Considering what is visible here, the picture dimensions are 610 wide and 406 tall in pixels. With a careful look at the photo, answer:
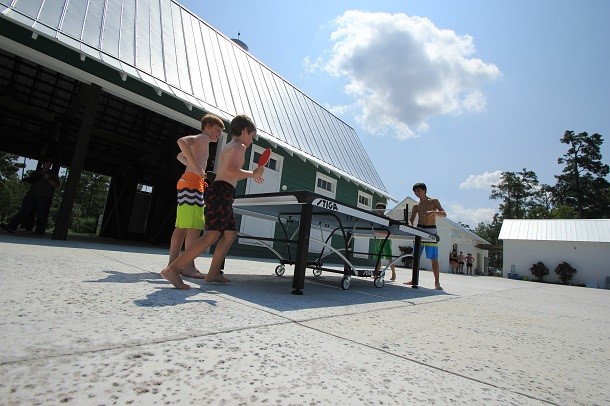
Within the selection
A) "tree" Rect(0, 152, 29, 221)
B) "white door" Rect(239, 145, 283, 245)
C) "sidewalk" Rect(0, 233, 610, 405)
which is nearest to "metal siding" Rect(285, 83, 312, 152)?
"white door" Rect(239, 145, 283, 245)

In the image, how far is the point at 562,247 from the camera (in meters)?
26.8

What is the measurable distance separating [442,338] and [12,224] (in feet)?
29.7

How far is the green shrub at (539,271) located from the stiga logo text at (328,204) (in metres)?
31.5

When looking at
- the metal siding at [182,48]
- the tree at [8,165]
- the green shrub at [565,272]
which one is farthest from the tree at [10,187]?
the green shrub at [565,272]

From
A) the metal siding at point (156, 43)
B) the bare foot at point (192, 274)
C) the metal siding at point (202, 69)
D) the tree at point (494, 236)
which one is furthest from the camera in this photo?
the tree at point (494, 236)

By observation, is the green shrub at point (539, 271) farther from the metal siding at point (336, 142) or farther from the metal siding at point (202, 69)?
the metal siding at point (202, 69)

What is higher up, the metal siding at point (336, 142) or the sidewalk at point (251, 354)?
the metal siding at point (336, 142)

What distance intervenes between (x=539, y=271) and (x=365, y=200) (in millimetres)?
21466

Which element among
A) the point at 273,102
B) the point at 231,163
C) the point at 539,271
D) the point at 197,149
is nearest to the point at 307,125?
the point at 273,102

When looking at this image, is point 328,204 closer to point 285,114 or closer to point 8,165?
point 285,114

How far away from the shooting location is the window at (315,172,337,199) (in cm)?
1262

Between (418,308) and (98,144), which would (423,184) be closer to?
(418,308)

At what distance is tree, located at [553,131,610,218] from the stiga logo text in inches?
2221

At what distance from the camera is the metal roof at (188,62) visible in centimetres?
623
